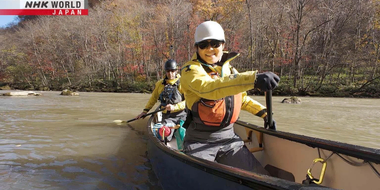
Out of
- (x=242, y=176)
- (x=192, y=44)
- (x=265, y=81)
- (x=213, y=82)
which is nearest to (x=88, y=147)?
(x=213, y=82)

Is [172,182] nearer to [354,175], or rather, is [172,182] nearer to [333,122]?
[354,175]

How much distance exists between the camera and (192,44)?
1019 inches

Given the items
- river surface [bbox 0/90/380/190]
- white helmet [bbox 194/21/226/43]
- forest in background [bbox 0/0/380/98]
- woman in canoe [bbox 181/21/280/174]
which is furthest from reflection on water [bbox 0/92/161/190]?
forest in background [bbox 0/0/380/98]

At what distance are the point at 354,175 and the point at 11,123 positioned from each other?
8.79 metres

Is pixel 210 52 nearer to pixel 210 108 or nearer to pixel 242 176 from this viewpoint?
pixel 210 108

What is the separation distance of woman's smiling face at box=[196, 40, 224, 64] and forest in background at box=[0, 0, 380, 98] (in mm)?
16677

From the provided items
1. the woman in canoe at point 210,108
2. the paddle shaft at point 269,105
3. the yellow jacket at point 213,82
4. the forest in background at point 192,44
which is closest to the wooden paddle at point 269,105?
the paddle shaft at point 269,105

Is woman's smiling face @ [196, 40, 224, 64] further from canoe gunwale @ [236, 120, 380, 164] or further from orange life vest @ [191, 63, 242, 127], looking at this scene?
canoe gunwale @ [236, 120, 380, 164]

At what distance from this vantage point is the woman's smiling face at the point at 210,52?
2299 mm

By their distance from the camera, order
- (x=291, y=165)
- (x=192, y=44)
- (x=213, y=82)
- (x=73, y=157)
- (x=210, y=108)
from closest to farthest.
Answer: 1. (x=213, y=82)
2. (x=210, y=108)
3. (x=291, y=165)
4. (x=73, y=157)
5. (x=192, y=44)

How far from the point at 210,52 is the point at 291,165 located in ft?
5.39

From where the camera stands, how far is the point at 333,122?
24.2 feet

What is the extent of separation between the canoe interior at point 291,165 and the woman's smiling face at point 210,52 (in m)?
1.00

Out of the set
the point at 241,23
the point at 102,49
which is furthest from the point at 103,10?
the point at 241,23
